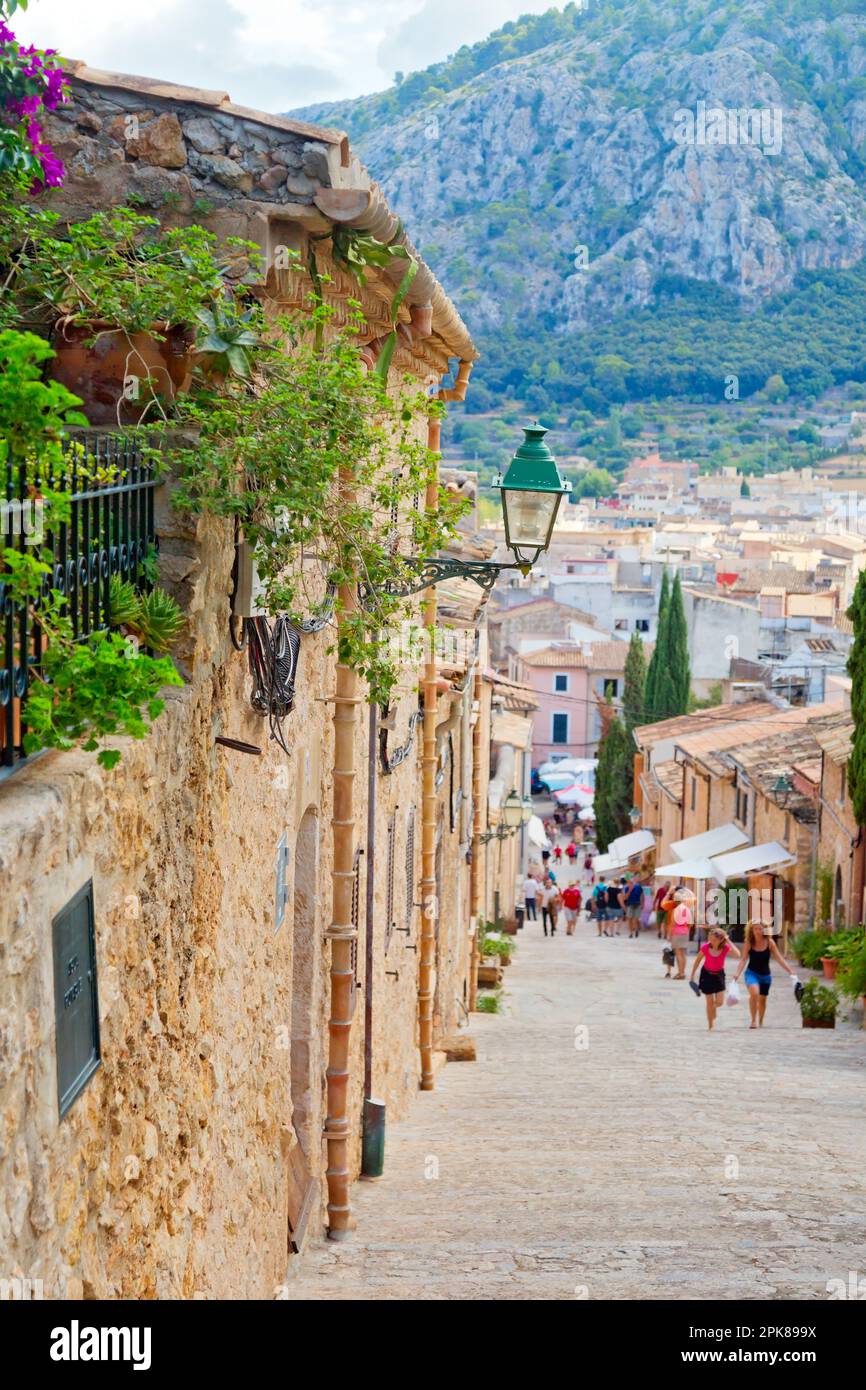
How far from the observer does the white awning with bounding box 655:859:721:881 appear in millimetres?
29672

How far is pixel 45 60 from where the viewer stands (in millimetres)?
5504

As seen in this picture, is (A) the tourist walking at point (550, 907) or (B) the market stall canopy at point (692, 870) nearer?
(B) the market stall canopy at point (692, 870)

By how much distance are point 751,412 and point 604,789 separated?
393ft

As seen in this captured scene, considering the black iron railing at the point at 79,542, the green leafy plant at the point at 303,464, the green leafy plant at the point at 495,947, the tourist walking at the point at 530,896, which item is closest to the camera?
the black iron railing at the point at 79,542

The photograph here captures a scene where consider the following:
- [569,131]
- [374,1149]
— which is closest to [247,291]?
[374,1149]

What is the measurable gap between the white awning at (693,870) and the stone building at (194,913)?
20.0 meters

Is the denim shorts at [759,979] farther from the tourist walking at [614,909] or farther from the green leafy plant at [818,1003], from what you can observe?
the tourist walking at [614,909]

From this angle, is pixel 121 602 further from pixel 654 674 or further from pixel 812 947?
pixel 654 674

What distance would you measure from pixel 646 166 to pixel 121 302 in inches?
7212

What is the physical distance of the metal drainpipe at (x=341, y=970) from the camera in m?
8.38

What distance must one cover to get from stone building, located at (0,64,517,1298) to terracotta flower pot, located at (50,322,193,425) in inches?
19.7

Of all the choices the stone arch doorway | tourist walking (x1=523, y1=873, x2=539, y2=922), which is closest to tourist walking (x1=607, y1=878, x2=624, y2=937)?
tourist walking (x1=523, y1=873, x2=539, y2=922)

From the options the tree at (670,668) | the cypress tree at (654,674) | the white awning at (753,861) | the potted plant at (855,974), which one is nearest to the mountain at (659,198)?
the cypress tree at (654,674)

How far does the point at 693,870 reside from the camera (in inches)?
1187
